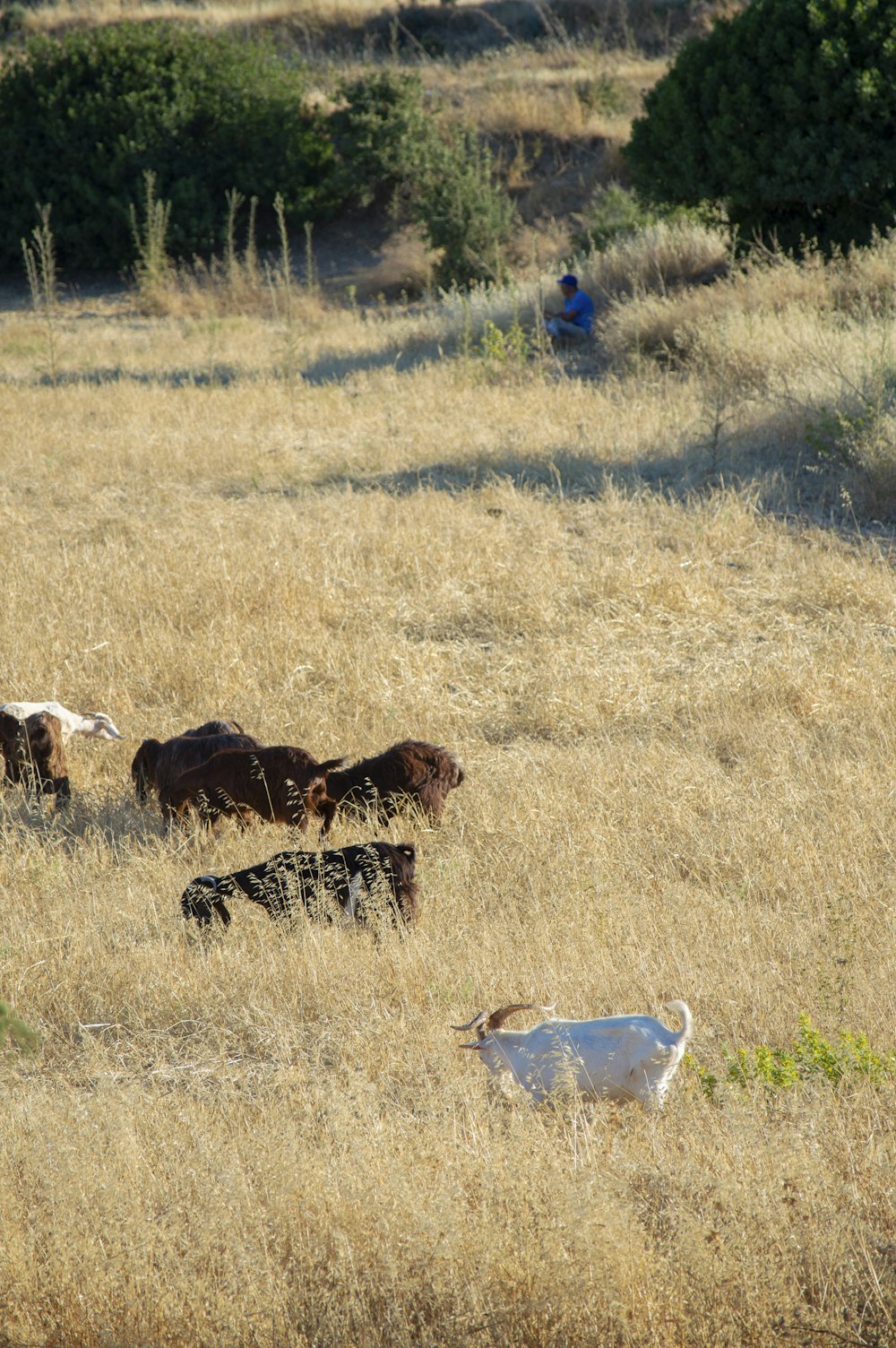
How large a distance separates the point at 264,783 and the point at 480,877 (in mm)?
795

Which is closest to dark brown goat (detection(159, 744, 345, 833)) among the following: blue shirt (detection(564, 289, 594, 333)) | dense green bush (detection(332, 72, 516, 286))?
blue shirt (detection(564, 289, 594, 333))

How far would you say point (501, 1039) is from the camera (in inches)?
110

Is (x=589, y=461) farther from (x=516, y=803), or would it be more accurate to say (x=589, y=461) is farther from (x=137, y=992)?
(x=137, y=992)

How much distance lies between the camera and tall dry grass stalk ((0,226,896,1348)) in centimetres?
216

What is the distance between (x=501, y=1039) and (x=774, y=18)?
41.6 feet

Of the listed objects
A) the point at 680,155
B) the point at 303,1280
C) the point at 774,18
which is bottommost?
the point at 303,1280

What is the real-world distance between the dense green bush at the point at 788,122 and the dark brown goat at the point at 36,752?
426 inches

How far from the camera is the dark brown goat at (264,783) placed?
13.4 feet

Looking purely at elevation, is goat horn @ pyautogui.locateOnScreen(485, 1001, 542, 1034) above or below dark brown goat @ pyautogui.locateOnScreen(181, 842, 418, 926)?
above

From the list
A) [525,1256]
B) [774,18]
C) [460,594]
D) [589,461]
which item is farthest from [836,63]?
[525,1256]

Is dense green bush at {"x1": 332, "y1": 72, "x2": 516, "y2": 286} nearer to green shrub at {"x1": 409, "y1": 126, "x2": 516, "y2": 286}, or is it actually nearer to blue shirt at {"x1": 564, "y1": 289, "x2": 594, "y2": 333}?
green shrub at {"x1": 409, "y1": 126, "x2": 516, "y2": 286}

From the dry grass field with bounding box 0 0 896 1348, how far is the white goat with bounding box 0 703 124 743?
153mm

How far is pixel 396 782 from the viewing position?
165 inches

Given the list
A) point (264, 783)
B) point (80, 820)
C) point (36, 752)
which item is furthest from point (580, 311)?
point (264, 783)
